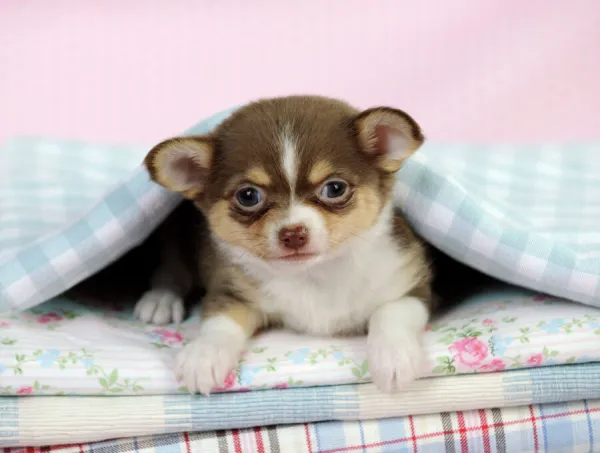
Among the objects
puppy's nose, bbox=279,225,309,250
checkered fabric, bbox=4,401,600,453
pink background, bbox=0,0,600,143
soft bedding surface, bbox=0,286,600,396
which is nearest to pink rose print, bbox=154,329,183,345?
soft bedding surface, bbox=0,286,600,396

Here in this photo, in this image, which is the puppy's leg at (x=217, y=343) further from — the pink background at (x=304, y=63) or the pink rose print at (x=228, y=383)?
the pink background at (x=304, y=63)

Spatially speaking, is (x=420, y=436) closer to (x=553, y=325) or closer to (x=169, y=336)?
(x=553, y=325)

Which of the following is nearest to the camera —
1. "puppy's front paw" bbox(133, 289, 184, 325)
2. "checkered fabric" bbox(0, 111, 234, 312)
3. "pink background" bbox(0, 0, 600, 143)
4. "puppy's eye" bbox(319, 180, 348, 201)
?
"puppy's eye" bbox(319, 180, 348, 201)

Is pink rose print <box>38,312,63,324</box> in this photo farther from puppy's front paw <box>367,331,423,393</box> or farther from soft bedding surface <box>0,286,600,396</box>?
puppy's front paw <box>367,331,423,393</box>

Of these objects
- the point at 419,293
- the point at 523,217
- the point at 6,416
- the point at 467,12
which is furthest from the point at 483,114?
the point at 6,416

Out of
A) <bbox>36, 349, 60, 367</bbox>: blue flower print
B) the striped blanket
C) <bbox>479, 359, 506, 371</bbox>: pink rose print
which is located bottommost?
the striped blanket

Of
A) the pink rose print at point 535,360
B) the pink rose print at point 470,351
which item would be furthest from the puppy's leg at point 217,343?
the pink rose print at point 535,360
